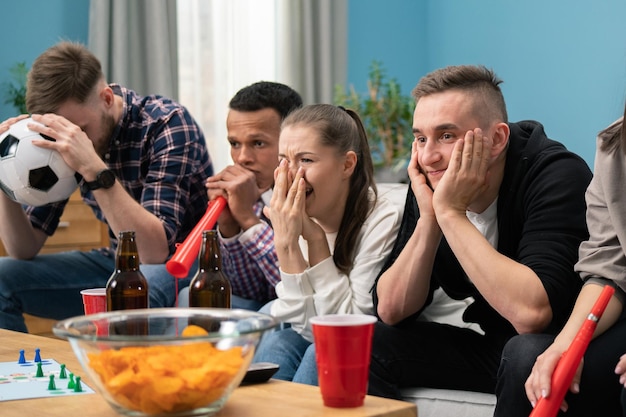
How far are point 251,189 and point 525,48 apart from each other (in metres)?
2.55

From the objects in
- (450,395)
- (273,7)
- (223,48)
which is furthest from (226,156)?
(450,395)

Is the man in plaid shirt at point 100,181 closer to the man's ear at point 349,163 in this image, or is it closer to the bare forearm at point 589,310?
the man's ear at point 349,163

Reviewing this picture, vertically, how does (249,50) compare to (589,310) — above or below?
above

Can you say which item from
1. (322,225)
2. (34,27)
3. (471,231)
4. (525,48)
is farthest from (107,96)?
A: (525,48)

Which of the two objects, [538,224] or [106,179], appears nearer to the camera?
[538,224]

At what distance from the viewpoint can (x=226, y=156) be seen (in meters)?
4.46

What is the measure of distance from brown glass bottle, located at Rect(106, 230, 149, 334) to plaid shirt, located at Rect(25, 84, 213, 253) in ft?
3.42

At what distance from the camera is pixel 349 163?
209cm

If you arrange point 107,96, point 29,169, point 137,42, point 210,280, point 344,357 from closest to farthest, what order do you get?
point 344,357, point 210,280, point 29,169, point 107,96, point 137,42

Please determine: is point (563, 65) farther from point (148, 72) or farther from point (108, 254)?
point (108, 254)

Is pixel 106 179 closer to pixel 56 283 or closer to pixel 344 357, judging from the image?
pixel 56 283

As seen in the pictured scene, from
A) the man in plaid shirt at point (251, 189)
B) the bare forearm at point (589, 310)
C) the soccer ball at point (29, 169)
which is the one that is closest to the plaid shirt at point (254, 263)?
the man in plaid shirt at point (251, 189)

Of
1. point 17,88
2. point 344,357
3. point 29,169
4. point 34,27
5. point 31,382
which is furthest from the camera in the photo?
point 34,27

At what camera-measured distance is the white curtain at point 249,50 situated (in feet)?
14.3
